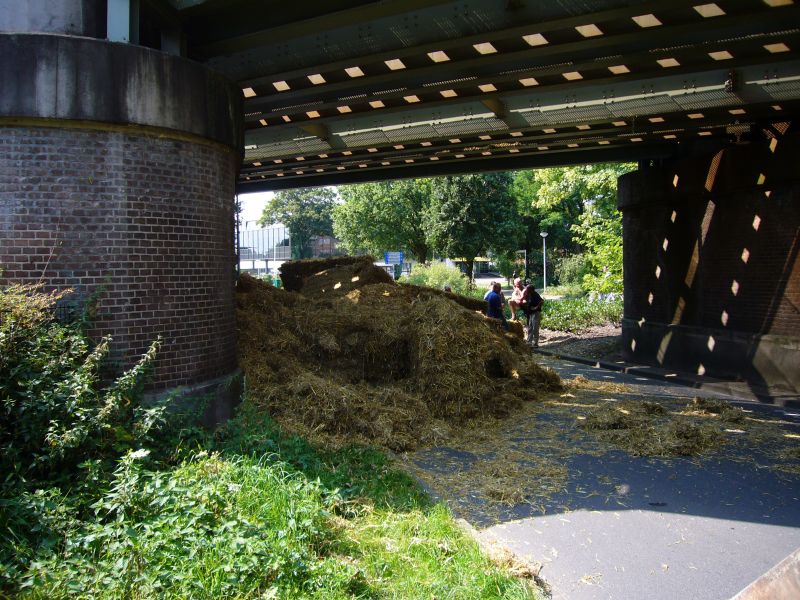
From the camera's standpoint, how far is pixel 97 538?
480 centimetres

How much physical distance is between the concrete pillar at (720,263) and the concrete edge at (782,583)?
10911 mm

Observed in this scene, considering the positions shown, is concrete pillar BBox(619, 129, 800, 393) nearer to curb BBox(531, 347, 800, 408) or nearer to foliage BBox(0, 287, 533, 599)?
curb BBox(531, 347, 800, 408)

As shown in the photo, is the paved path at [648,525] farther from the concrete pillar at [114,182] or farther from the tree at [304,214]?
the tree at [304,214]

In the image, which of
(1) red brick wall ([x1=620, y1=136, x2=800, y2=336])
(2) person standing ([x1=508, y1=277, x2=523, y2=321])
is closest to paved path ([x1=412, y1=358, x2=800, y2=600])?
(1) red brick wall ([x1=620, y1=136, x2=800, y2=336])

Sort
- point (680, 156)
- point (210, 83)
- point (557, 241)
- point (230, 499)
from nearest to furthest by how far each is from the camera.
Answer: point (230, 499) → point (210, 83) → point (680, 156) → point (557, 241)

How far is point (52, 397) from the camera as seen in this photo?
5848 mm

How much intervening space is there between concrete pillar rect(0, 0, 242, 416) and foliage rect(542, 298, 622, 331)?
1768cm

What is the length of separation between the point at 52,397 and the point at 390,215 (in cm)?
4443

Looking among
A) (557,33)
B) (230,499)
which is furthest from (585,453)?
(557,33)

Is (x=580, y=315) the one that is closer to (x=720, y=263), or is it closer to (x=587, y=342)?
(x=587, y=342)

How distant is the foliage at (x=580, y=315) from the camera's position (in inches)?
939

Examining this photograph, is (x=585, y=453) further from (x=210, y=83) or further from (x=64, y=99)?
(x=64, y=99)

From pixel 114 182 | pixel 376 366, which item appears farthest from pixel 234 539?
pixel 376 366

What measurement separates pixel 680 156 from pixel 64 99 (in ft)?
43.8
